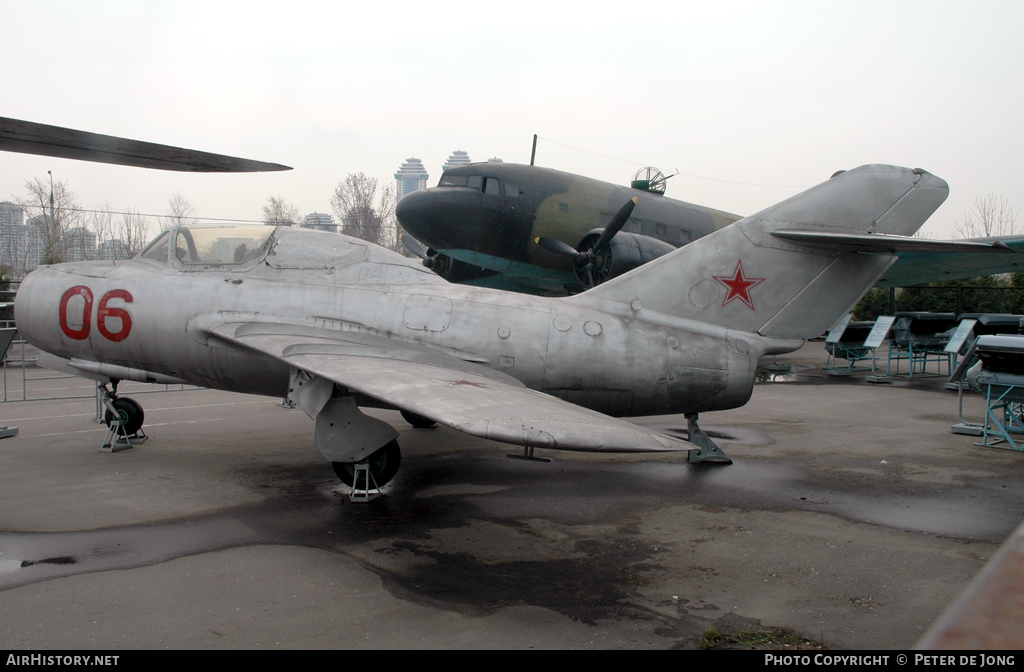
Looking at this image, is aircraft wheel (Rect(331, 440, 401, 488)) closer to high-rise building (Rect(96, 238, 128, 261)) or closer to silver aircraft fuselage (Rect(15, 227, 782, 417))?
silver aircraft fuselage (Rect(15, 227, 782, 417))

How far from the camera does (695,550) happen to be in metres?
5.49

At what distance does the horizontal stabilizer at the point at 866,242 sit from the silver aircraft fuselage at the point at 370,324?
4.15 ft

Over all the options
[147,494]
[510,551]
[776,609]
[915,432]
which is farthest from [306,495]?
[915,432]

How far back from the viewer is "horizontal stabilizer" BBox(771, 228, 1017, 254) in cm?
685

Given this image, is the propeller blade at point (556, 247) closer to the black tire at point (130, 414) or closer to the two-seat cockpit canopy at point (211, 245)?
the two-seat cockpit canopy at point (211, 245)

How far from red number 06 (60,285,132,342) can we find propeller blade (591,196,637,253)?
31.1 feet

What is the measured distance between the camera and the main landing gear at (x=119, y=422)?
8812 millimetres

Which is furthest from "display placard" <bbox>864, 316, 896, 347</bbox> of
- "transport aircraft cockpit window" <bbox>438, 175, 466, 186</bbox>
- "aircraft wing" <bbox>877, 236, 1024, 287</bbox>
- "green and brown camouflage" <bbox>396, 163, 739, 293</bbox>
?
"transport aircraft cockpit window" <bbox>438, 175, 466, 186</bbox>

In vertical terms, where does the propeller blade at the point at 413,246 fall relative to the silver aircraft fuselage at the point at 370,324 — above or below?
above

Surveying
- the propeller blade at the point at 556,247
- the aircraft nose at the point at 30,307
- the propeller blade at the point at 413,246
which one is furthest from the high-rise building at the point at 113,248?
the aircraft nose at the point at 30,307

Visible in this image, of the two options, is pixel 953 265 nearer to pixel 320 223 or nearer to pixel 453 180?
pixel 453 180

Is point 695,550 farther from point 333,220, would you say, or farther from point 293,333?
point 333,220
